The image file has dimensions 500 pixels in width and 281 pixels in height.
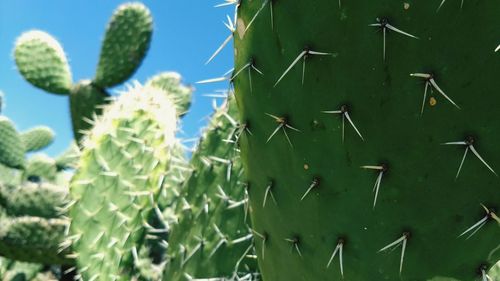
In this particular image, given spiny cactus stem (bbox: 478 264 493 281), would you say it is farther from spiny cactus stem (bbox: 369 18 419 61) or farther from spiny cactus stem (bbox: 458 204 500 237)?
spiny cactus stem (bbox: 369 18 419 61)

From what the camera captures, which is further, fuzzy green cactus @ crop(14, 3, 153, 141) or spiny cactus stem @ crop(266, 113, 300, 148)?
fuzzy green cactus @ crop(14, 3, 153, 141)

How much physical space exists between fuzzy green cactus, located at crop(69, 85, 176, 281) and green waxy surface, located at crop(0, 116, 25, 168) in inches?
69.3

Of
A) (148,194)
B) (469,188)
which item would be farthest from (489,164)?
(148,194)

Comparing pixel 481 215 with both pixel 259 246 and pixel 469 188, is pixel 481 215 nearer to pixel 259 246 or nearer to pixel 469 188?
pixel 469 188

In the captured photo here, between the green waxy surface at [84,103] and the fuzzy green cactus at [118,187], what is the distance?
41.9 inches

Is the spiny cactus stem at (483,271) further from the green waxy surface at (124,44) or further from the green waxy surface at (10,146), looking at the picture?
the green waxy surface at (10,146)

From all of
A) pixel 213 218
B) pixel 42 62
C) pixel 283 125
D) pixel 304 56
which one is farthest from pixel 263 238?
pixel 42 62

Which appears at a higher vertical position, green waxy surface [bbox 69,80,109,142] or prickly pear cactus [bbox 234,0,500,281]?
prickly pear cactus [bbox 234,0,500,281]

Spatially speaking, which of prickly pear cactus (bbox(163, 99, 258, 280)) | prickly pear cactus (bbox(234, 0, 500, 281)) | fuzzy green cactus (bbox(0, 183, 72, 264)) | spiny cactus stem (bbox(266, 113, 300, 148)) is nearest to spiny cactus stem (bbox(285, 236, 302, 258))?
prickly pear cactus (bbox(234, 0, 500, 281))

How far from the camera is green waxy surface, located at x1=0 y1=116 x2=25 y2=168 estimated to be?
3.87 m

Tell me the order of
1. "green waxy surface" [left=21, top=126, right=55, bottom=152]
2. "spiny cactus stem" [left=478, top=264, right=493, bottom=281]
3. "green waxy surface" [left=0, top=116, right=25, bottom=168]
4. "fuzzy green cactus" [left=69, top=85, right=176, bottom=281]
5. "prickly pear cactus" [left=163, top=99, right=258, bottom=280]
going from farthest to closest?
"green waxy surface" [left=21, top=126, right=55, bottom=152], "green waxy surface" [left=0, top=116, right=25, bottom=168], "fuzzy green cactus" [left=69, top=85, right=176, bottom=281], "prickly pear cactus" [left=163, top=99, right=258, bottom=280], "spiny cactus stem" [left=478, top=264, right=493, bottom=281]

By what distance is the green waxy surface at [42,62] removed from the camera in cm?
351

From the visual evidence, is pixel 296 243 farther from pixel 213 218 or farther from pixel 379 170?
pixel 213 218

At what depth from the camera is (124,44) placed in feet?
11.0
